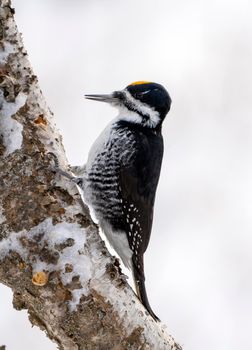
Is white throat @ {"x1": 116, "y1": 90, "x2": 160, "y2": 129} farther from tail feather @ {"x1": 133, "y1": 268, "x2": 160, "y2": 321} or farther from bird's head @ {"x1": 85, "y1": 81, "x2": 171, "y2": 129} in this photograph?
tail feather @ {"x1": 133, "y1": 268, "x2": 160, "y2": 321}

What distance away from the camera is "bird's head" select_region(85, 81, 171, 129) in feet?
10.8

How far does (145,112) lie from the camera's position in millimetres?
3344

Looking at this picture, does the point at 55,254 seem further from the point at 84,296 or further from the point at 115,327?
the point at 115,327

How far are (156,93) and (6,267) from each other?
1.43m

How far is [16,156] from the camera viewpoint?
2.44 metres

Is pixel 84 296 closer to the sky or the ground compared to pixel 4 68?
closer to the ground

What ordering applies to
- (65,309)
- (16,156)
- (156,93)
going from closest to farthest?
(65,309) → (16,156) → (156,93)

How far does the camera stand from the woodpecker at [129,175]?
316 cm

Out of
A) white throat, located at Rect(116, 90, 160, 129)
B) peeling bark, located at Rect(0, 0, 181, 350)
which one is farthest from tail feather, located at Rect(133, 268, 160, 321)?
white throat, located at Rect(116, 90, 160, 129)

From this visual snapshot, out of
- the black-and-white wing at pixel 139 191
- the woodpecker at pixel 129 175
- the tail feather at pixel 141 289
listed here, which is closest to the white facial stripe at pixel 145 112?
the woodpecker at pixel 129 175

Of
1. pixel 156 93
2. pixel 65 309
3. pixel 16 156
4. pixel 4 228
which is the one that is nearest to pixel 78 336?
pixel 65 309

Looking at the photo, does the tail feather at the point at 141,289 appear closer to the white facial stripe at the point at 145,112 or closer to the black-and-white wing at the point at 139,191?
the black-and-white wing at the point at 139,191

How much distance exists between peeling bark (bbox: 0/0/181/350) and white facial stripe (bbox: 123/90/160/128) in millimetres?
870

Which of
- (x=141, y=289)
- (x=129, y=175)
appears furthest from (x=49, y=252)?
(x=129, y=175)
